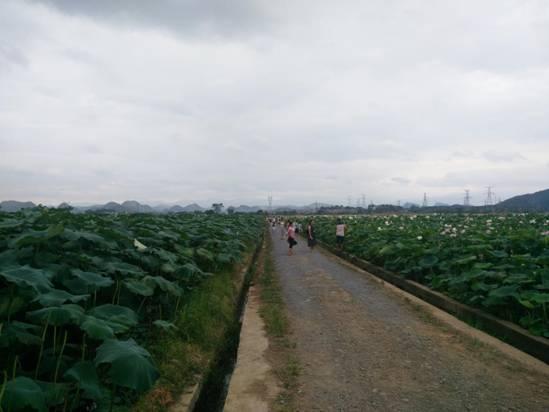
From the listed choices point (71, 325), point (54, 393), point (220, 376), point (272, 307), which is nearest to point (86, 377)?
point (54, 393)

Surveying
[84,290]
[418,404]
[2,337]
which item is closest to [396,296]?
[418,404]

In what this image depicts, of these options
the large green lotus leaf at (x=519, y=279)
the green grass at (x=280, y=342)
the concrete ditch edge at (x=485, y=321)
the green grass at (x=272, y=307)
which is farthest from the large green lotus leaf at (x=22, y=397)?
the large green lotus leaf at (x=519, y=279)

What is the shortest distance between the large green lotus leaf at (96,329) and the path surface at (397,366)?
2.02 meters

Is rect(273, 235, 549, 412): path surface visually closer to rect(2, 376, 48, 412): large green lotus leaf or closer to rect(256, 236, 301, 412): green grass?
rect(256, 236, 301, 412): green grass

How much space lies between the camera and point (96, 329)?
282 centimetres

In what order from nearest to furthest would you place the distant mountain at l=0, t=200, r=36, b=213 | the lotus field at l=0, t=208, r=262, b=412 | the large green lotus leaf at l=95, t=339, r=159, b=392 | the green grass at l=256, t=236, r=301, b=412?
1. the large green lotus leaf at l=95, t=339, r=159, b=392
2. the lotus field at l=0, t=208, r=262, b=412
3. the green grass at l=256, t=236, r=301, b=412
4. the distant mountain at l=0, t=200, r=36, b=213

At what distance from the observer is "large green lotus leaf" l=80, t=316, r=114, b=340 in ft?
9.10

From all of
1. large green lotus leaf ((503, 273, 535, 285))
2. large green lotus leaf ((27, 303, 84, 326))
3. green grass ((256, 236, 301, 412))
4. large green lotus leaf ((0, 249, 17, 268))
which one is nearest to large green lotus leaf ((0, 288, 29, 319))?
large green lotus leaf ((27, 303, 84, 326))

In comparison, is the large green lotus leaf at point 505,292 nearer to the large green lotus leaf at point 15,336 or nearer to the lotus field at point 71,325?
the lotus field at point 71,325

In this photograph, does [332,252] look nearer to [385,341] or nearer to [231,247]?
[231,247]

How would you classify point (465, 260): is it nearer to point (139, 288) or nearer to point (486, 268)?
point (486, 268)

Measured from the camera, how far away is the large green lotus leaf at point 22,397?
90.3 inches

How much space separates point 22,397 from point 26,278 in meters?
1.03

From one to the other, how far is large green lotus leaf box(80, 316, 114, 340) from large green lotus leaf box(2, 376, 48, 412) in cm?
42
